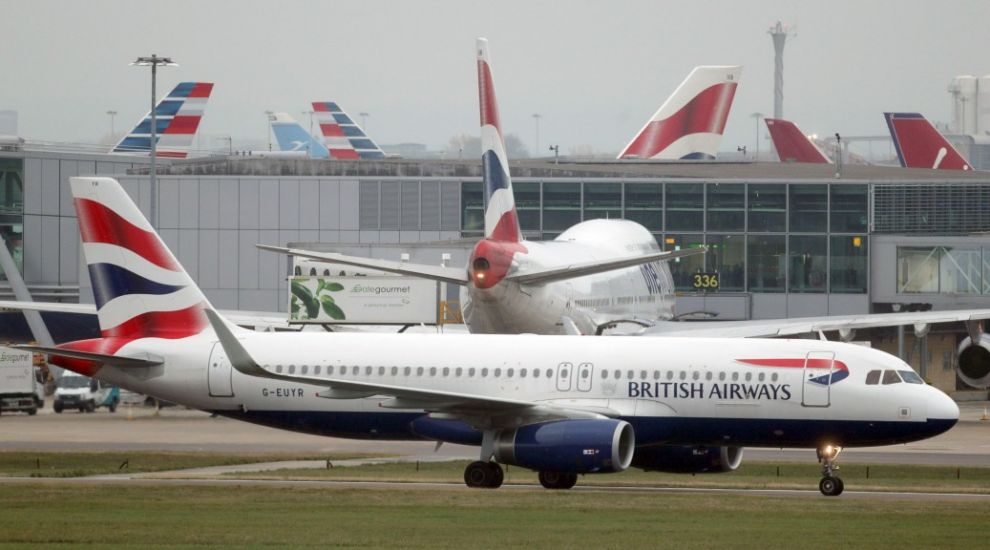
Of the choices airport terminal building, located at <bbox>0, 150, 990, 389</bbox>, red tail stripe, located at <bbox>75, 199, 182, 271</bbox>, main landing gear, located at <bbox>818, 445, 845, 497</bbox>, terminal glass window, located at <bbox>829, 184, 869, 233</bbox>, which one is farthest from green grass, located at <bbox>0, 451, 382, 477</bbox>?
terminal glass window, located at <bbox>829, 184, 869, 233</bbox>

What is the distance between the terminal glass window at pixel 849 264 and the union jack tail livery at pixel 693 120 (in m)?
19.9

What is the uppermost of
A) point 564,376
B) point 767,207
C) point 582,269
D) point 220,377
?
point 767,207

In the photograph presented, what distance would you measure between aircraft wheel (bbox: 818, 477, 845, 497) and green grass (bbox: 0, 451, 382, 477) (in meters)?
15.6

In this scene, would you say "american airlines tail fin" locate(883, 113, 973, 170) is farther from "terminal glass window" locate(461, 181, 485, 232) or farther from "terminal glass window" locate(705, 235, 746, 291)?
"terminal glass window" locate(461, 181, 485, 232)

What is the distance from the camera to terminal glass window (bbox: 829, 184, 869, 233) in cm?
8494

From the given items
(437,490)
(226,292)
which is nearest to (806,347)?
(437,490)

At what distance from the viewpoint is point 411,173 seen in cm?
9481

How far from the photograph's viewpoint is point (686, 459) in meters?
37.9

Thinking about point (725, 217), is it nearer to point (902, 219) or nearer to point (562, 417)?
point (902, 219)

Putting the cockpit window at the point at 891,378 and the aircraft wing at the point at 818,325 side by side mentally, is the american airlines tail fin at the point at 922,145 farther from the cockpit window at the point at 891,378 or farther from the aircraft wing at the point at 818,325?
the cockpit window at the point at 891,378

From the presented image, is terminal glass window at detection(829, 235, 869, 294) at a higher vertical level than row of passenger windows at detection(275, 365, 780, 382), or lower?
higher

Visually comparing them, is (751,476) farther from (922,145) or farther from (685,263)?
(922,145)

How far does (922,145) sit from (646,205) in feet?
317

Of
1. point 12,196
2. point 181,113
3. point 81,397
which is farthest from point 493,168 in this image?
point 181,113
